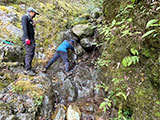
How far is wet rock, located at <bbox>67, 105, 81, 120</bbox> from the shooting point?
318 cm

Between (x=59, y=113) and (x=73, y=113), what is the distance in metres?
0.48

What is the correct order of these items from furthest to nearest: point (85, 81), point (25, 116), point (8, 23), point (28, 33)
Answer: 1. point (8, 23)
2. point (85, 81)
3. point (28, 33)
4. point (25, 116)

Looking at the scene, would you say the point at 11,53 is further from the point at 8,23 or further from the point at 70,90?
the point at 70,90

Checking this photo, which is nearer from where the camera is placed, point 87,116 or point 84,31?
point 87,116

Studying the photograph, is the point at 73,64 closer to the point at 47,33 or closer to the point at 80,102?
the point at 80,102

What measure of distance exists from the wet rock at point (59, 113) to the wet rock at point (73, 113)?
17cm

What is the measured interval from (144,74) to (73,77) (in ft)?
11.5

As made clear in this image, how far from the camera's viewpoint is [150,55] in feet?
7.22

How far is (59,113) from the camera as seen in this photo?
3281 mm

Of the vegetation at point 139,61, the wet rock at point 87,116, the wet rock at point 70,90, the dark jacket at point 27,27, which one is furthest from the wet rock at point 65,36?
the wet rock at point 87,116

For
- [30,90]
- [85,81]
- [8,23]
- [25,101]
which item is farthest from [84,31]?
[25,101]

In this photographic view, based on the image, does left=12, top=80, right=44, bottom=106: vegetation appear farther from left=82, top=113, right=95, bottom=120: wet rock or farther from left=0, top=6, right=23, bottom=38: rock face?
left=0, top=6, right=23, bottom=38: rock face

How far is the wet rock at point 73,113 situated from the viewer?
3182mm

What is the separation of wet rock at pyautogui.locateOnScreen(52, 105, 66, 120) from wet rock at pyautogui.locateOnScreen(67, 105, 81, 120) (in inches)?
6.8
